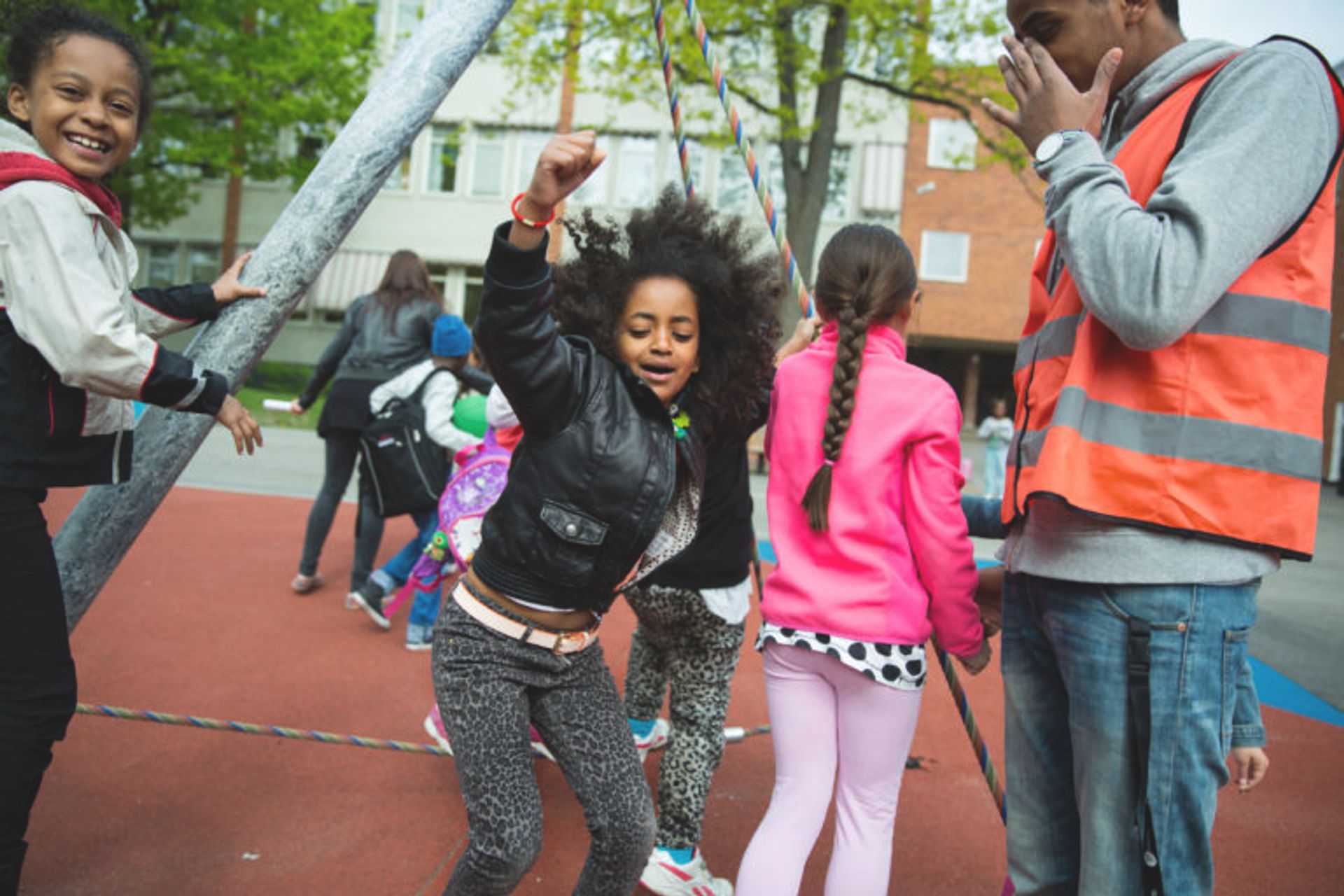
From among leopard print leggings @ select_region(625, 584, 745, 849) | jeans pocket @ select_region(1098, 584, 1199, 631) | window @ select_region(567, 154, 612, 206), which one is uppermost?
window @ select_region(567, 154, 612, 206)

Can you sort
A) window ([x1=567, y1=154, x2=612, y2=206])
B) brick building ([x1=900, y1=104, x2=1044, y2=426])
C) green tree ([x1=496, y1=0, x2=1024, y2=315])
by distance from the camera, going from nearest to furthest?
1. green tree ([x1=496, y1=0, x2=1024, y2=315])
2. window ([x1=567, y1=154, x2=612, y2=206])
3. brick building ([x1=900, y1=104, x2=1044, y2=426])

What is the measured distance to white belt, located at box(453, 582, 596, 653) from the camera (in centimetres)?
218

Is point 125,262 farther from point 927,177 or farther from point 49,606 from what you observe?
point 927,177

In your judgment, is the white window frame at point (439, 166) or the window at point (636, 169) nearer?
the window at point (636, 169)

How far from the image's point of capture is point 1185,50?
171 cm

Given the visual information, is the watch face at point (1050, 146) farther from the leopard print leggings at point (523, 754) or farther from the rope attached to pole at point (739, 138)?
the leopard print leggings at point (523, 754)

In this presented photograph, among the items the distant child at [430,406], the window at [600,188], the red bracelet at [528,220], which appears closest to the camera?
the red bracelet at [528,220]

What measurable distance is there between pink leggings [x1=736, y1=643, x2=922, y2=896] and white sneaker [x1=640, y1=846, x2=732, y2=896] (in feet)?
1.77

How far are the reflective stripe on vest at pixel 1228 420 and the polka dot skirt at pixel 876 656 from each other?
0.76m

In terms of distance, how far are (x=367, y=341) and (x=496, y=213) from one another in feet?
71.0

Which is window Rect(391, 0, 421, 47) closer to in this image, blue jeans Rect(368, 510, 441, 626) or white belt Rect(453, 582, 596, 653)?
blue jeans Rect(368, 510, 441, 626)

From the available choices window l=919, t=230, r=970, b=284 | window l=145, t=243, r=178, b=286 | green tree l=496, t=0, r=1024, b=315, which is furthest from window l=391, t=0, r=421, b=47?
window l=919, t=230, r=970, b=284

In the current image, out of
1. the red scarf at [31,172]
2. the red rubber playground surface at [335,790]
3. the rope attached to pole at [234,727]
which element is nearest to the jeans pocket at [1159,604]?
the red rubber playground surface at [335,790]

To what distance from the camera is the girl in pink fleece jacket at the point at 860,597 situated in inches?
89.5
